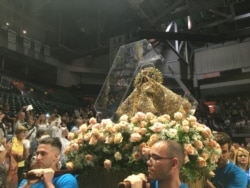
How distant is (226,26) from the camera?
13047mm

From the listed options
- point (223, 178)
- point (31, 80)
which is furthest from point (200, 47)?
point (223, 178)

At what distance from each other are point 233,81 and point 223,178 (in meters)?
12.9

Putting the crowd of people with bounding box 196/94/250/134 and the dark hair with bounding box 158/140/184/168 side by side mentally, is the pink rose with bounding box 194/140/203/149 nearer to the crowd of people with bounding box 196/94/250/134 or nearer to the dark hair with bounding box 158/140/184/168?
the dark hair with bounding box 158/140/184/168

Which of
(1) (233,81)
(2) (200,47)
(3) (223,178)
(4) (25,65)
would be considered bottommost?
(3) (223,178)

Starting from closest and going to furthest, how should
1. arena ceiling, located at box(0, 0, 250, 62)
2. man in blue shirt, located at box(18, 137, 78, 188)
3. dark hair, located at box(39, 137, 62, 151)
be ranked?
man in blue shirt, located at box(18, 137, 78, 188)
dark hair, located at box(39, 137, 62, 151)
arena ceiling, located at box(0, 0, 250, 62)

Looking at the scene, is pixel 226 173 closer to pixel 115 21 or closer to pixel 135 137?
pixel 135 137

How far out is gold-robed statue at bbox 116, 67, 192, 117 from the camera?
2627 mm

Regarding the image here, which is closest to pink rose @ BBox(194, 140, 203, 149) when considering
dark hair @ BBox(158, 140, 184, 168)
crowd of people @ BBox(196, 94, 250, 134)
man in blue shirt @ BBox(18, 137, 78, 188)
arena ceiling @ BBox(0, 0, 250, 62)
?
dark hair @ BBox(158, 140, 184, 168)

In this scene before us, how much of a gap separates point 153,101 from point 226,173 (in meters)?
0.84

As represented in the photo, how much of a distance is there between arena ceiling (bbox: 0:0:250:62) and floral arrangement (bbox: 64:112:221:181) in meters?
9.01

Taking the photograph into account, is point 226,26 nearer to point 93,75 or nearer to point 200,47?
point 200,47

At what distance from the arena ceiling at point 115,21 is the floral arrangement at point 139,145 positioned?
29.6ft

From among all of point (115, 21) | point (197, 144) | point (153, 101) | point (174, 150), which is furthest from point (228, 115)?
point (174, 150)

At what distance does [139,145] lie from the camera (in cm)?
198
